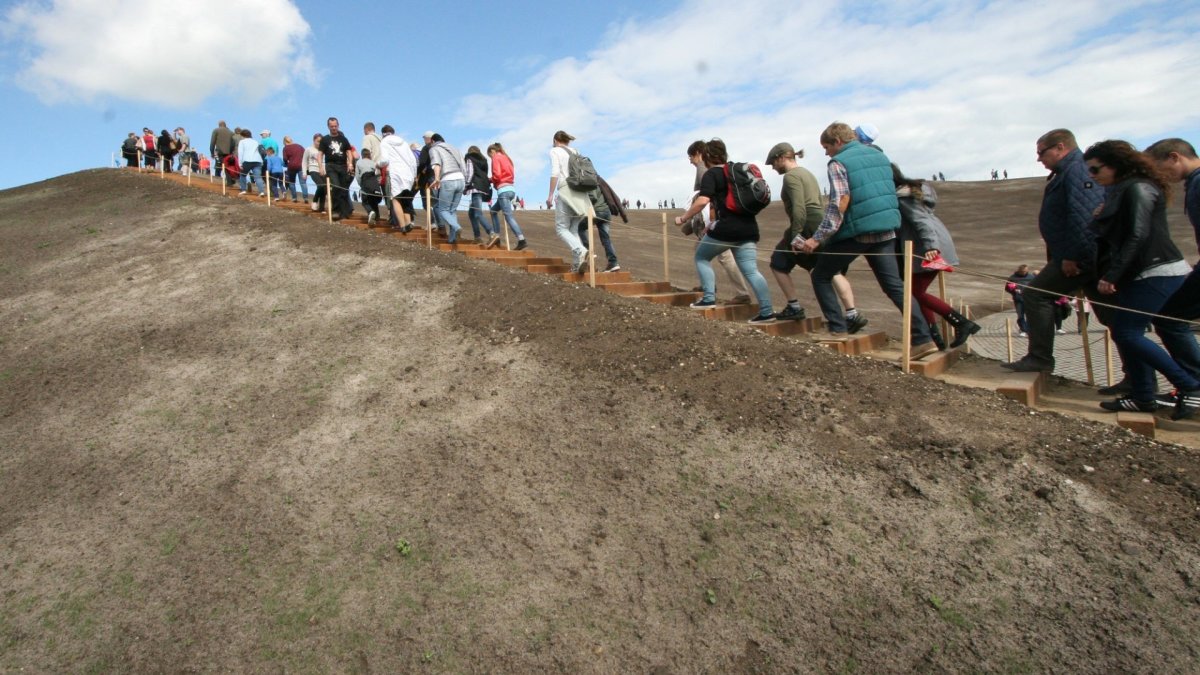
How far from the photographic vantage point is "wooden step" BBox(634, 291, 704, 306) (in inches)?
339

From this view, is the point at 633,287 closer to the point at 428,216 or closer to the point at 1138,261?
the point at 428,216

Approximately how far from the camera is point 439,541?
4680 millimetres

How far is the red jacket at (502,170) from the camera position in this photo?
1091cm

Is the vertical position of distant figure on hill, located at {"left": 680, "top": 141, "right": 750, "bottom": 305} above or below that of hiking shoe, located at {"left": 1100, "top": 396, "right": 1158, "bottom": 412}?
above

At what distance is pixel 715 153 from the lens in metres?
7.18

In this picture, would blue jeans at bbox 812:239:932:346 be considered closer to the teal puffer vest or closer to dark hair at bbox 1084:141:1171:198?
the teal puffer vest

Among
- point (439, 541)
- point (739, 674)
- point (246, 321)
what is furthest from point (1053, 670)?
point (246, 321)

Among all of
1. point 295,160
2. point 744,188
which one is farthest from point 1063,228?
point 295,160

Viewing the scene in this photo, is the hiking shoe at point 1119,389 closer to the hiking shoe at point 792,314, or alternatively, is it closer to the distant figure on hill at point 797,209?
the distant figure on hill at point 797,209

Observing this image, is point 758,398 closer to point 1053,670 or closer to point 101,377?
point 1053,670

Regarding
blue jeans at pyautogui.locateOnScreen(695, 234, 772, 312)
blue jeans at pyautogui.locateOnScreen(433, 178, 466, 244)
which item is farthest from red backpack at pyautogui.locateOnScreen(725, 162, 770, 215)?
blue jeans at pyautogui.locateOnScreen(433, 178, 466, 244)

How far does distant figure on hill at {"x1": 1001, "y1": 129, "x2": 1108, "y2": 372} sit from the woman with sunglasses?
247 mm

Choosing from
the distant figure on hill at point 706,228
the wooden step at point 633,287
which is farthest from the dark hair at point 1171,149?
the wooden step at point 633,287

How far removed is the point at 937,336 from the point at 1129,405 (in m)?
1.85
